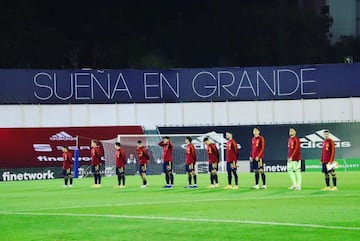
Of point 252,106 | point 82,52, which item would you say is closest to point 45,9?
point 82,52

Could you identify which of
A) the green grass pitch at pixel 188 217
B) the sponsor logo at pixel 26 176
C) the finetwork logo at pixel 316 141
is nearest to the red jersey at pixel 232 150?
the green grass pitch at pixel 188 217

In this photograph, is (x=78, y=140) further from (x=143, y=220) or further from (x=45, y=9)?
(x=143, y=220)

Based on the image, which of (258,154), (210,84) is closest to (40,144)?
(210,84)

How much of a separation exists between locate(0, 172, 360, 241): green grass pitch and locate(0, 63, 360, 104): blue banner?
126 ft

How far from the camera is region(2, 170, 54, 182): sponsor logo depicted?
56.6 meters

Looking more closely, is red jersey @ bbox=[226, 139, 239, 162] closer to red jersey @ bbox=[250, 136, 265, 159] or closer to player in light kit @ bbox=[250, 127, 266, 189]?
player in light kit @ bbox=[250, 127, 266, 189]

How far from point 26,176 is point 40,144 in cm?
553

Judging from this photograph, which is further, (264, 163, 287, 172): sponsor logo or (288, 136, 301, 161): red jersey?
(264, 163, 287, 172): sponsor logo

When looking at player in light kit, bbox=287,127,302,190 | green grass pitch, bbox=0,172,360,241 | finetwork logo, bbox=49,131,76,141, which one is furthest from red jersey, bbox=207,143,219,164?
finetwork logo, bbox=49,131,76,141

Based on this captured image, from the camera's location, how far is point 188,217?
21.3 meters

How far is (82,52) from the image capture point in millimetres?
87562

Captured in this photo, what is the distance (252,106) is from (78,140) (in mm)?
14964

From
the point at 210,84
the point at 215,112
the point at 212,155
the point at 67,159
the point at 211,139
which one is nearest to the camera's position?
the point at 212,155

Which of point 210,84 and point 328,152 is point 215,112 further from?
point 328,152
